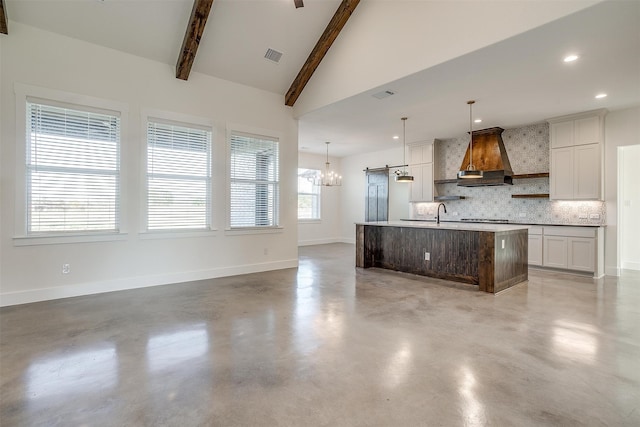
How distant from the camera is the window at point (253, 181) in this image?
225 inches

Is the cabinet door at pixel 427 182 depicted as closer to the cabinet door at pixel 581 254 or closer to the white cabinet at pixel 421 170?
the white cabinet at pixel 421 170

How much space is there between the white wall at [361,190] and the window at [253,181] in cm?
468

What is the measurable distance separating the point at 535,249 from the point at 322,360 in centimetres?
581

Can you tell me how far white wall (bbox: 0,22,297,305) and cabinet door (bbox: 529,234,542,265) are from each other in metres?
4.99

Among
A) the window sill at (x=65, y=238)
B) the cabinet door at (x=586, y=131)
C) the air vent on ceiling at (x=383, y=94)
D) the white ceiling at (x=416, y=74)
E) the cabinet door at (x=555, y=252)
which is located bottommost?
the cabinet door at (x=555, y=252)

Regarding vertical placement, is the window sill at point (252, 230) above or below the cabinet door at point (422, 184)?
below

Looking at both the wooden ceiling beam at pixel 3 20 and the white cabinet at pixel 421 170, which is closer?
the wooden ceiling beam at pixel 3 20

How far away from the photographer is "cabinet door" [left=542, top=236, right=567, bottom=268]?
5965 millimetres

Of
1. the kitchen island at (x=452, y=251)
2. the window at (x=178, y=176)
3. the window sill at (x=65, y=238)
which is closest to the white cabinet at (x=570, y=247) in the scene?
the kitchen island at (x=452, y=251)

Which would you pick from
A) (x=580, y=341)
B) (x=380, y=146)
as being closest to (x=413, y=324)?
(x=580, y=341)

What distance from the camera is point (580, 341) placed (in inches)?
113

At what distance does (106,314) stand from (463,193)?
781 centimetres

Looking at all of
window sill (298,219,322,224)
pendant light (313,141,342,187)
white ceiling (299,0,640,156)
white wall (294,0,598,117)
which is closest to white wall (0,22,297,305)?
white wall (294,0,598,117)

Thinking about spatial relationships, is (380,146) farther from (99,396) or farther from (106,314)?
(99,396)
